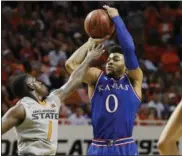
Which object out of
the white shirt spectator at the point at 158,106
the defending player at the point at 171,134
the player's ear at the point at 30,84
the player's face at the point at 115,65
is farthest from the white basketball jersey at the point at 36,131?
the white shirt spectator at the point at 158,106

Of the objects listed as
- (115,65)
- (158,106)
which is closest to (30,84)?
(115,65)

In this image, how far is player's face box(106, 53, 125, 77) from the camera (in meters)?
6.75

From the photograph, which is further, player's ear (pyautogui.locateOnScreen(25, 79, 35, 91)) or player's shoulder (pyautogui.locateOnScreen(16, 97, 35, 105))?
player's ear (pyautogui.locateOnScreen(25, 79, 35, 91))

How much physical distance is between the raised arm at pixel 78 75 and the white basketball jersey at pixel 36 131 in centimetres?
49

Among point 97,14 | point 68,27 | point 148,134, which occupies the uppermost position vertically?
point 68,27

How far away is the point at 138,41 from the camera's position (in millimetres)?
15617

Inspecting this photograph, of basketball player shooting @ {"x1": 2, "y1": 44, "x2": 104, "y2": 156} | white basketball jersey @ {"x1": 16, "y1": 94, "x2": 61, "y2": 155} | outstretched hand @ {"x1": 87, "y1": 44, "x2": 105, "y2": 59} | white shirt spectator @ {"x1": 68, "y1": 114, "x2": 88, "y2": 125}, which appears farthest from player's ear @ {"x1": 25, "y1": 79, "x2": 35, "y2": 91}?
white shirt spectator @ {"x1": 68, "y1": 114, "x2": 88, "y2": 125}

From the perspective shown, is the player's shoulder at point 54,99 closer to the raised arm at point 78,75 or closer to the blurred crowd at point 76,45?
the raised arm at point 78,75

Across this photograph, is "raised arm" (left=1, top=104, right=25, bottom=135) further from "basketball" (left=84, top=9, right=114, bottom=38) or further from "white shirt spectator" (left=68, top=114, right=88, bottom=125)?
"white shirt spectator" (left=68, top=114, right=88, bottom=125)

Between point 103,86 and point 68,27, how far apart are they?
9188mm

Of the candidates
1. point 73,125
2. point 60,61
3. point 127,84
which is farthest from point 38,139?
point 60,61

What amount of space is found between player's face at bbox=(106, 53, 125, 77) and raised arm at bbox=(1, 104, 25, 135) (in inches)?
60.9

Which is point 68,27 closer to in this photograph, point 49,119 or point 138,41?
point 138,41

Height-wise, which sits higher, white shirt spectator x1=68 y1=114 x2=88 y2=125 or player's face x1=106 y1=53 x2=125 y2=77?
player's face x1=106 y1=53 x2=125 y2=77
